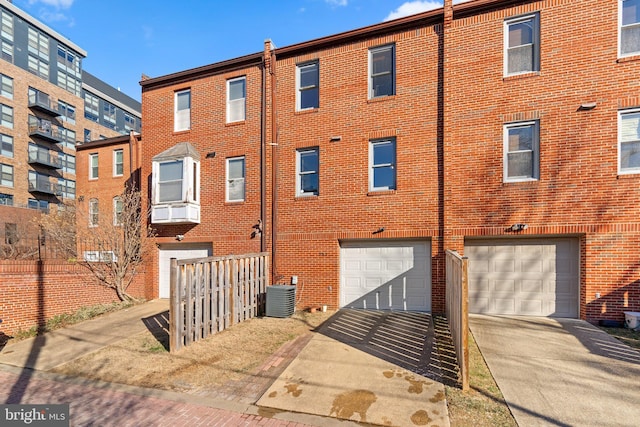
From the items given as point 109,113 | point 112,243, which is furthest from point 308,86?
point 109,113

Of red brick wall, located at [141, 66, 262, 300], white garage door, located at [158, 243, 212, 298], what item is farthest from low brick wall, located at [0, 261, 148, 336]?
red brick wall, located at [141, 66, 262, 300]

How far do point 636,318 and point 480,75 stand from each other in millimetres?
6993

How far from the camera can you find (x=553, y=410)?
3.91m

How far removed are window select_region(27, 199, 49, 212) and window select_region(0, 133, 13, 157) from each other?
15.6 feet

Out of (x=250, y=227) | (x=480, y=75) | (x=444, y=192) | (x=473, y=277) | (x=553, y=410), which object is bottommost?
(x=553, y=410)

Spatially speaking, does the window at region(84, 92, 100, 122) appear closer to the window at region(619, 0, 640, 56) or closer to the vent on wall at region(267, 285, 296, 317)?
the vent on wall at region(267, 285, 296, 317)

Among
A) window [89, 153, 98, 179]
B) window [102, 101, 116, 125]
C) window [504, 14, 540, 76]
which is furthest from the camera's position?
window [102, 101, 116, 125]

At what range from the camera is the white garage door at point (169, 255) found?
11492 millimetres

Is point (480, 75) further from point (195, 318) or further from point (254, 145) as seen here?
Answer: point (195, 318)

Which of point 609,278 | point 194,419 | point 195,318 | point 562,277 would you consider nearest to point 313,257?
point 195,318

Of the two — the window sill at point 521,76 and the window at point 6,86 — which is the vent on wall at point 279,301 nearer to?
the window sill at point 521,76

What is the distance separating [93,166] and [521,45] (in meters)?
18.7

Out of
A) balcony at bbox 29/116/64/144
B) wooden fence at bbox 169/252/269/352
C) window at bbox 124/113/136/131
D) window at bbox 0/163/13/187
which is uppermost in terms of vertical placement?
window at bbox 124/113/136/131

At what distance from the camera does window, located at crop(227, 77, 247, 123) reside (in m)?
11.1
